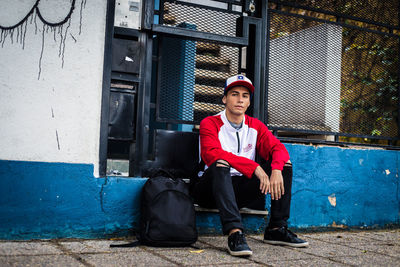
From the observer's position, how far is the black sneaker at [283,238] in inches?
138

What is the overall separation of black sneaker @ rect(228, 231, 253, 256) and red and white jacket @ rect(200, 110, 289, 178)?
21.0 inches

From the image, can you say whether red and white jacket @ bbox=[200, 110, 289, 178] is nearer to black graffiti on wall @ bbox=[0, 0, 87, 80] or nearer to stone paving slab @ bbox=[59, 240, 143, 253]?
stone paving slab @ bbox=[59, 240, 143, 253]

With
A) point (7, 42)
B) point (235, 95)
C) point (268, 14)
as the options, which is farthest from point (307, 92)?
point (7, 42)

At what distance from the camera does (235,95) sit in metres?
3.75

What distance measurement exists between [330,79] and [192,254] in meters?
2.76

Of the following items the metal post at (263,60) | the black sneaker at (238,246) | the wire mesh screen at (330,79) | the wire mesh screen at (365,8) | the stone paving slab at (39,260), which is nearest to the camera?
the stone paving slab at (39,260)

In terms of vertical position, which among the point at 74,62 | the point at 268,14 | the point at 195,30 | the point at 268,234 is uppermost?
the point at 268,14

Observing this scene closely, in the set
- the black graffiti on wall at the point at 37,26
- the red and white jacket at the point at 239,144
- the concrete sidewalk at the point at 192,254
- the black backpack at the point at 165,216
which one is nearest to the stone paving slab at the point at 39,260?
the concrete sidewalk at the point at 192,254

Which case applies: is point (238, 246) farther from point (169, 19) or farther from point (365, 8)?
point (365, 8)

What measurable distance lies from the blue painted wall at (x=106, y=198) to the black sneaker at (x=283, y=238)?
468 millimetres

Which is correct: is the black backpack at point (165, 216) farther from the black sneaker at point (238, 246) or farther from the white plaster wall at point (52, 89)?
the white plaster wall at point (52, 89)

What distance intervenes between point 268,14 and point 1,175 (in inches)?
119

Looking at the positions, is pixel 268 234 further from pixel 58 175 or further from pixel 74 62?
pixel 74 62

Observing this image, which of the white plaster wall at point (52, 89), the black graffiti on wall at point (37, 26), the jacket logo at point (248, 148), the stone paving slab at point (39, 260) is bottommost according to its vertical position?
the stone paving slab at point (39, 260)
